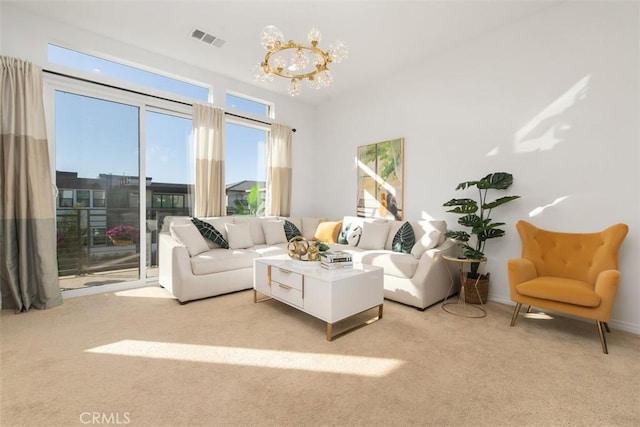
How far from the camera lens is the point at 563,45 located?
9.31 ft

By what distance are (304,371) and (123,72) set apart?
3996 millimetres

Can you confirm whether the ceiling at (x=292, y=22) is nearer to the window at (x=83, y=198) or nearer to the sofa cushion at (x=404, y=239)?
the window at (x=83, y=198)

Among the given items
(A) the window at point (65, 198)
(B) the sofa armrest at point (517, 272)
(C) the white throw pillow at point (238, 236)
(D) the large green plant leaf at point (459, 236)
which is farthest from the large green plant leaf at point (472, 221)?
(A) the window at point (65, 198)

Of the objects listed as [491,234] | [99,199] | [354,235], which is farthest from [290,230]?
[491,234]

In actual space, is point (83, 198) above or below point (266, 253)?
above

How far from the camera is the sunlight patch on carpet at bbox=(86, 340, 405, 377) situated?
6.21 ft

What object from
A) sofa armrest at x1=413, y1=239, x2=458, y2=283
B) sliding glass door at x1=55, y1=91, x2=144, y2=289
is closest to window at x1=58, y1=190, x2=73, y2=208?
sliding glass door at x1=55, y1=91, x2=144, y2=289

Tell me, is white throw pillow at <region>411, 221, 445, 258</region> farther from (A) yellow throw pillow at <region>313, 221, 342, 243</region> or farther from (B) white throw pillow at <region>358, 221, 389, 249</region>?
(A) yellow throw pillow at <region>313, 221, 342, 243</region>

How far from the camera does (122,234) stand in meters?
3.65

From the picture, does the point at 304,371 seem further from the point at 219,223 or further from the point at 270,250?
the point at 219,223

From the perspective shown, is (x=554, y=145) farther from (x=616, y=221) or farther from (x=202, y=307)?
(x=202, y=307)

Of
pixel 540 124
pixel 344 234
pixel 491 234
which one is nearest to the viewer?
pixel 540 124

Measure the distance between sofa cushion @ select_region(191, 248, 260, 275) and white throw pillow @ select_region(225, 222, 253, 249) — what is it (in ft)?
0.55

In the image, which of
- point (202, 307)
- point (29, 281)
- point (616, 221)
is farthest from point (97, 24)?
point (616, 221)
